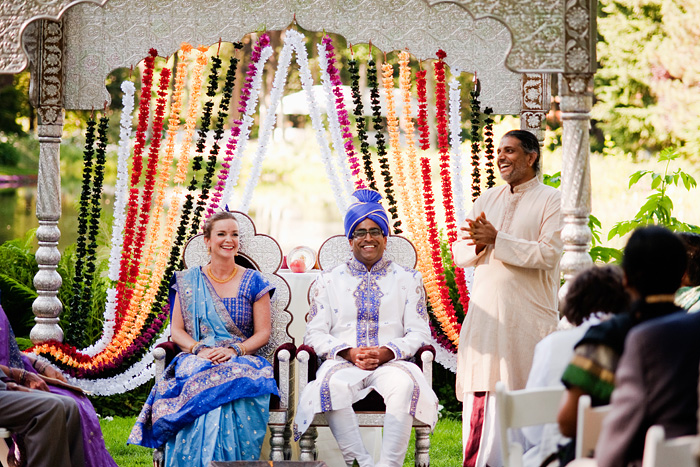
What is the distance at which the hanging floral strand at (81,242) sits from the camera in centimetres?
575

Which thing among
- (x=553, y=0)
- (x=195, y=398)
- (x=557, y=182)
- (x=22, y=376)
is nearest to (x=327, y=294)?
(x=195, y=398)

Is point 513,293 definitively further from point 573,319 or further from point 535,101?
point 535,101

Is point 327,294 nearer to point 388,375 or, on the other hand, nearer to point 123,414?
point 388,375

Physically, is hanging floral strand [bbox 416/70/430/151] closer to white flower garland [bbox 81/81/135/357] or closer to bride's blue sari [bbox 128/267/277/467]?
white flower garland [bbox 81/81/135/357]

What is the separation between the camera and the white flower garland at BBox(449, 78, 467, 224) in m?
5.71

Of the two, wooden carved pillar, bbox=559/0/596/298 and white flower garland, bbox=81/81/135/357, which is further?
white flower garland, bbox=81/81/135/357

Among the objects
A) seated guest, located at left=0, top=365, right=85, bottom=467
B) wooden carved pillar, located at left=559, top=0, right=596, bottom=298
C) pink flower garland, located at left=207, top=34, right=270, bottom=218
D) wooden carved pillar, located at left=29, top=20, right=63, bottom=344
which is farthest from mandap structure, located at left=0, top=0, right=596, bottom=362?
seated guest, located at left=0, top=365, right=85, bottom=467

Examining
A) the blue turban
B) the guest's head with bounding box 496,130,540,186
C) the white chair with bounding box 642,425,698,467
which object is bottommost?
the white chair with bounding box 642,425,698,467

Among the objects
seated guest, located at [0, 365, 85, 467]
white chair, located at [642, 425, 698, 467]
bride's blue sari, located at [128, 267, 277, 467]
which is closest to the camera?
white chair, located at [642, 425, 698, 467]

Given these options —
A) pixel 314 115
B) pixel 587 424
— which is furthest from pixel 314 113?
pixel 587 424

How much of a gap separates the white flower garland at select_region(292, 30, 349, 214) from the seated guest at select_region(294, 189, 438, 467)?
4.16 ft

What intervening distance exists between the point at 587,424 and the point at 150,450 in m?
3.47

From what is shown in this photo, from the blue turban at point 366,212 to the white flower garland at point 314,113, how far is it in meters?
1.17

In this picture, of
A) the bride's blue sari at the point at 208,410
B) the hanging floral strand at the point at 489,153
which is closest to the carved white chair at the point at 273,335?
the bride's blue sari at the point at 208,410
